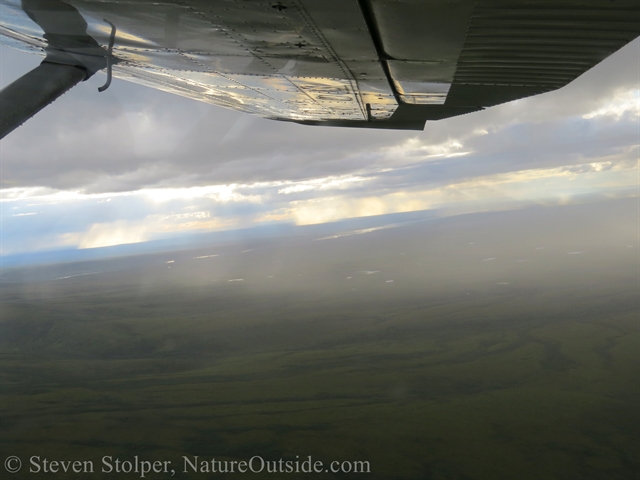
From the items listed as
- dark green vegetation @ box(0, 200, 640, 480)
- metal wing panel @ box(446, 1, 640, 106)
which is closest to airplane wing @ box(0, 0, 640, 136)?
metal wing panel @ box(446, 1, 640, 106)

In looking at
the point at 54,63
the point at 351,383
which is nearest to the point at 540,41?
the point at 54,63

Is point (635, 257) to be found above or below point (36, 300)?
below

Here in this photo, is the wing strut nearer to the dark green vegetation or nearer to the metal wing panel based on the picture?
the metal wing panel

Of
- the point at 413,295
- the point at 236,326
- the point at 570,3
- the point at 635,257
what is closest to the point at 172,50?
the point at 570,3

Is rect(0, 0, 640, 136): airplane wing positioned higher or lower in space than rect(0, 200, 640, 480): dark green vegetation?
higher

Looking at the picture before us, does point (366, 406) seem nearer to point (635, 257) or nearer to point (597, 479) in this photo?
point (597, 479)

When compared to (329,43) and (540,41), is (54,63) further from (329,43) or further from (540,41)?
(540,41)
